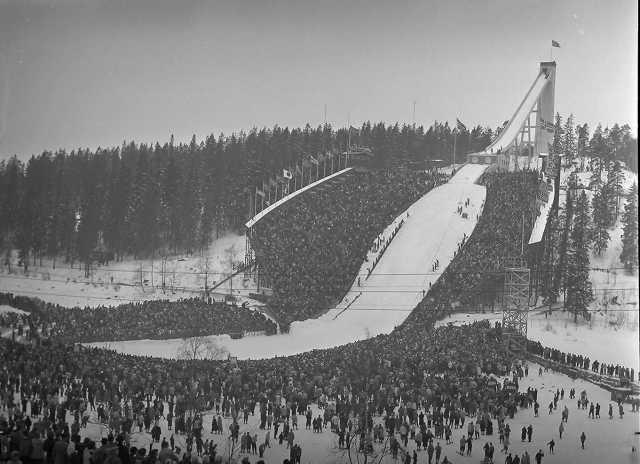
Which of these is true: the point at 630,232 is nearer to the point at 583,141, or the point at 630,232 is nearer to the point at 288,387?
the point at 583,141

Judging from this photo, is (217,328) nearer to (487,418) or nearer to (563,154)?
(487,418)

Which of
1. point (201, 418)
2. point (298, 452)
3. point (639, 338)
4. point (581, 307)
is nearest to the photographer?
point (298, 452)

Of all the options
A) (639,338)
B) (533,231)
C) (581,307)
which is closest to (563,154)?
(533,231)

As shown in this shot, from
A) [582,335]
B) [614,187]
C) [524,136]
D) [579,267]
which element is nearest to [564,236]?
[579,267]

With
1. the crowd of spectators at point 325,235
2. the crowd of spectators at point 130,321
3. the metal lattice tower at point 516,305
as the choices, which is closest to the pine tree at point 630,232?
the metal lattice tower at point 516,305

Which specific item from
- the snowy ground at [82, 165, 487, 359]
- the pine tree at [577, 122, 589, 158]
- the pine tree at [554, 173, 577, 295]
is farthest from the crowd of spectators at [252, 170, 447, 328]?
the pine tree at [554, 173, 577, 295]

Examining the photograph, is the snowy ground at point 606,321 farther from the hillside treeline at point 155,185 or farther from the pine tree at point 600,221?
the hillside treeline at point 155,185
